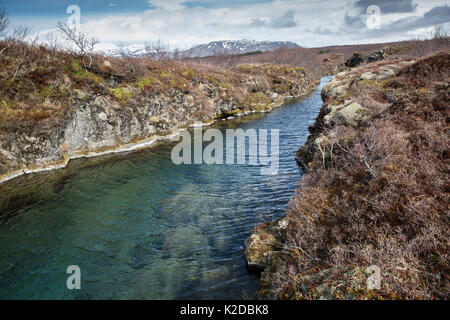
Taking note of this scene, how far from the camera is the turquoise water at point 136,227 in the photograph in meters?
11.0

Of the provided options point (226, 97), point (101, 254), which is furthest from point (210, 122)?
point (101, 254)

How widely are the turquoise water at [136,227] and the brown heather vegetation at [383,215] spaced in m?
3.34

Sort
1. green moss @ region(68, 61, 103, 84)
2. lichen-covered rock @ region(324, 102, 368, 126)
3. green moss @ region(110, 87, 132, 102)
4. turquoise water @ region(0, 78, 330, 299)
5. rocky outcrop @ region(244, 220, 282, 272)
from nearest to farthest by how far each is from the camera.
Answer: turquoise water @ region(0, 78, 330, 299) → rocky outcrop @ region(244, 220, 282, 272) → lichen-covered rock @ region(324, 102, 368, 126) → green moss @ region(68, 61, 103, 84) → green moss @ region(110, 87, 132, 102)

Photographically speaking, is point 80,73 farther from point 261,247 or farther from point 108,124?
point 261,247

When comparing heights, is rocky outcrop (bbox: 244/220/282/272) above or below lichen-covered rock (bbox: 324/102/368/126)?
below

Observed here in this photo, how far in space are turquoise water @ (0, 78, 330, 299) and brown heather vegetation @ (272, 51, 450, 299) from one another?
3.34 metres

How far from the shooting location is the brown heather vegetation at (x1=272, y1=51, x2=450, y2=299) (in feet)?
21.5

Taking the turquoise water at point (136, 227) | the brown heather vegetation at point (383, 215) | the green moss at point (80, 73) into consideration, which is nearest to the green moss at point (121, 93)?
the green moss at point (80, 73)

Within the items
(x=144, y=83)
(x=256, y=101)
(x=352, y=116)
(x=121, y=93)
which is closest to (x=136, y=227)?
(x=352, y=116)

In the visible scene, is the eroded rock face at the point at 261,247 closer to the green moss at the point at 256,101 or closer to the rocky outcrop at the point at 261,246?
the rocky outcrop at the point at 261,246

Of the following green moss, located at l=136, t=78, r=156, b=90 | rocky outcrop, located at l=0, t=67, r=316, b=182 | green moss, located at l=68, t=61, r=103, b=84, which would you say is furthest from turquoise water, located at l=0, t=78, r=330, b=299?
green moss, located at l=136, t=78, r=156, b=90

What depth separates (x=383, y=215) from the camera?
9336mm

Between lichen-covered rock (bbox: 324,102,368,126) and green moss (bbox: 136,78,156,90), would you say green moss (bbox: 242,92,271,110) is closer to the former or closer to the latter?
green moss (bbox: 136,78,156,90)
